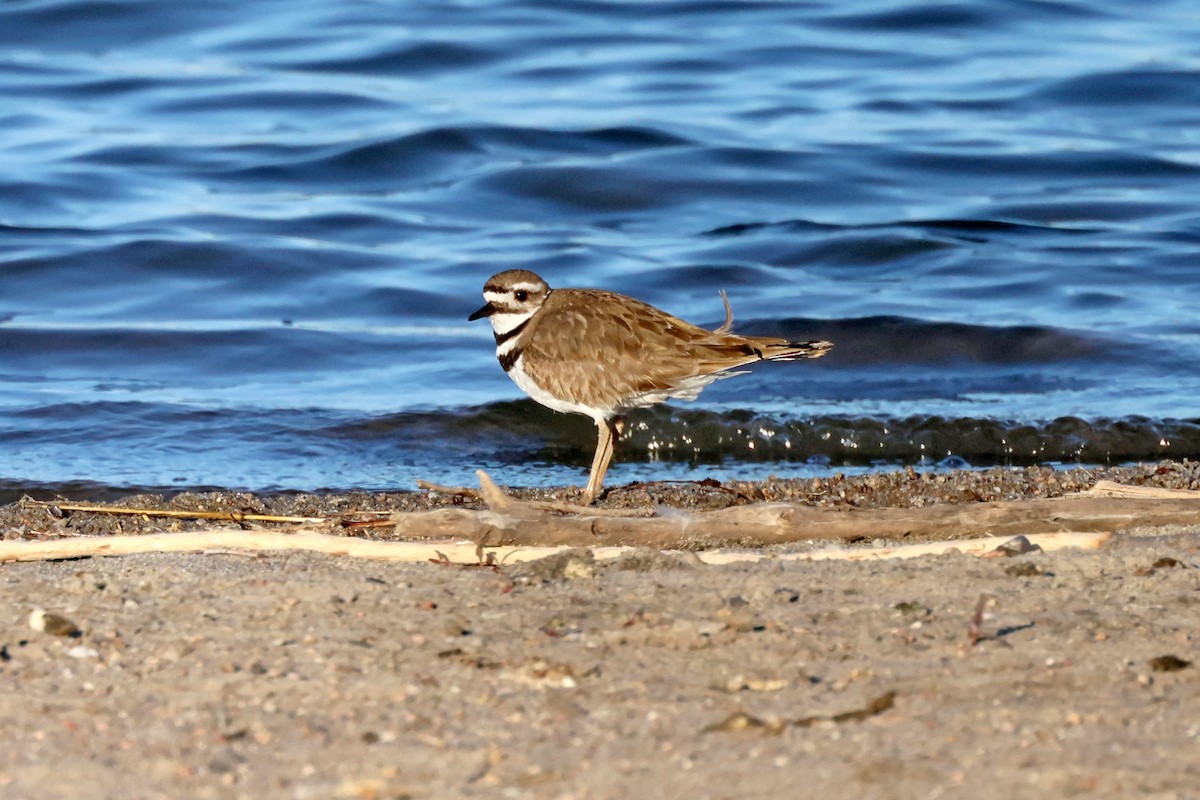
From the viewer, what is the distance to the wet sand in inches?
118

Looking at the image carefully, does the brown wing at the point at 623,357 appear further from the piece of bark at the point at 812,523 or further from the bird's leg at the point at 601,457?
the piece of bark at the point at 812,523

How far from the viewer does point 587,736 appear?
3.21 m

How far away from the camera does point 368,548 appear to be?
4.74 metres

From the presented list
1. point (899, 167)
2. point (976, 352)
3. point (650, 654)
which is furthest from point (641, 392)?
point (899, 167)

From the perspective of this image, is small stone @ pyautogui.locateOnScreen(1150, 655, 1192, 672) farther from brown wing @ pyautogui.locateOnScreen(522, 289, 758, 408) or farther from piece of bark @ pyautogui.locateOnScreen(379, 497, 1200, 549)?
brown wing @ pyautogui.locateOnScreen(522, 289, 758, 408)

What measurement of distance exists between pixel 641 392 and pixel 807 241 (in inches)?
278

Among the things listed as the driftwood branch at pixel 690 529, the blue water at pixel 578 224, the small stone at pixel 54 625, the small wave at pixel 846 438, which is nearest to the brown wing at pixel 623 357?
the driftwood branch at pixel 690 529

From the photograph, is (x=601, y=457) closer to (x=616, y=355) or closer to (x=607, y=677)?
(x=616, y=355)

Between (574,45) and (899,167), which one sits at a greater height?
(574,45)

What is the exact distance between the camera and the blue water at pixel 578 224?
8.93 meters

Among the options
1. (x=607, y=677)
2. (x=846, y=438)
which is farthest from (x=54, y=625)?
(x=846, y=438)

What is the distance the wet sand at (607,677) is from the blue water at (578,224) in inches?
155

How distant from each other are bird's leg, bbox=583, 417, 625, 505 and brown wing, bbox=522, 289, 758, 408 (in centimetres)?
24

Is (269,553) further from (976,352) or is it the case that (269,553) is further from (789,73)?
(789,73)
